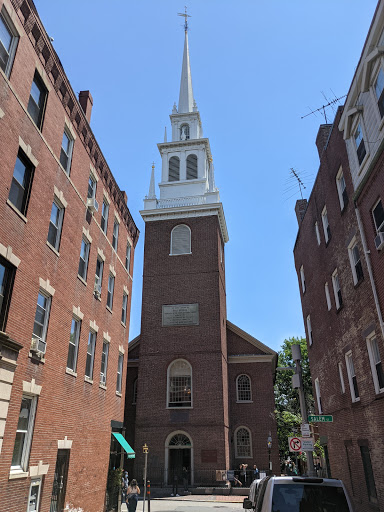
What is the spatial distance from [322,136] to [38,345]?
15657mm

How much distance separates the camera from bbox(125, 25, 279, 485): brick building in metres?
29.5

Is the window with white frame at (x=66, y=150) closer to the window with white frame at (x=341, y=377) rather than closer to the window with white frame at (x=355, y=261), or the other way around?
the window with white frame at (x=355, y=261)

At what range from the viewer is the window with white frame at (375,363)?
12.9 meters

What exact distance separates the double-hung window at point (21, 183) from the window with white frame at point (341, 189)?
10918 millimetres

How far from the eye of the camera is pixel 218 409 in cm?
2970

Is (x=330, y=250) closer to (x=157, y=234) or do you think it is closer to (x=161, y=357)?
(x=161, y=357)

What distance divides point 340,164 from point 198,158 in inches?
965

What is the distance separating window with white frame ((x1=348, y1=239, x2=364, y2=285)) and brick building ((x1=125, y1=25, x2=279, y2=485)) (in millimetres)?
18080

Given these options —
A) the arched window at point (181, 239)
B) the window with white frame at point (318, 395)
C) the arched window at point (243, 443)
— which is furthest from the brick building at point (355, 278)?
the arched window at point (181, 239)

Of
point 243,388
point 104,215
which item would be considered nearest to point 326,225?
point 104,215

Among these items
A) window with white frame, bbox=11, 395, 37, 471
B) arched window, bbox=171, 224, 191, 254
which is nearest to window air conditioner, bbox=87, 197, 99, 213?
window with white frame, bbox=11, 395, 37, 471

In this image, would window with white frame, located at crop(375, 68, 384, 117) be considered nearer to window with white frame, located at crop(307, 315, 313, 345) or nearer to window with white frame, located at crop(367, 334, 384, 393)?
window with white frame, located at crop(367, 334, 384, 393)

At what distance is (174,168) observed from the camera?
39656 mm

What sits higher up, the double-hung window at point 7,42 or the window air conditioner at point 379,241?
the double-hung window at point 7,42
